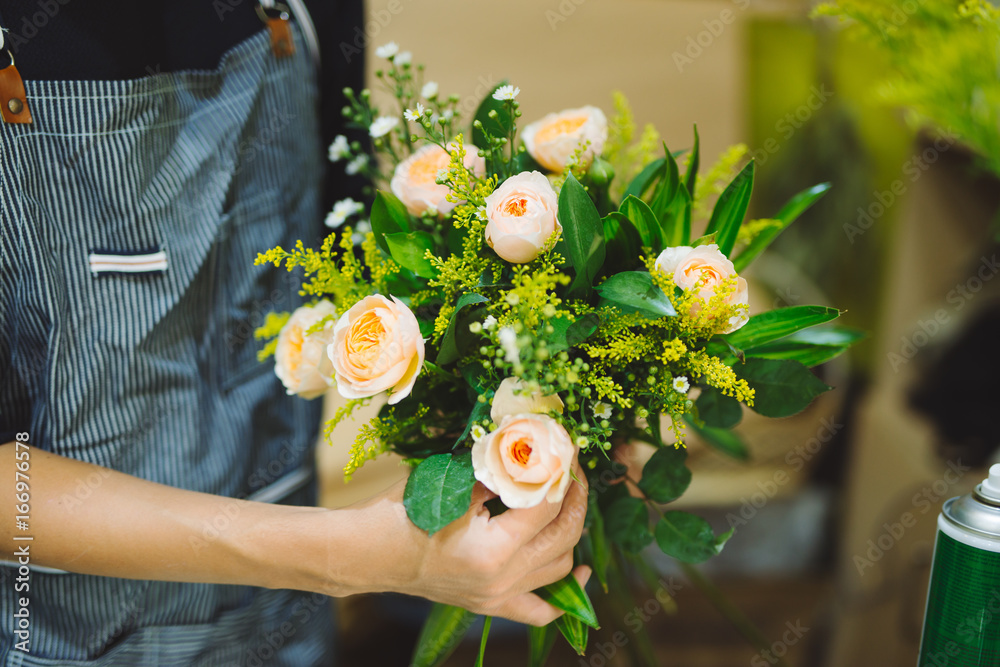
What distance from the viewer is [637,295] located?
51 cm

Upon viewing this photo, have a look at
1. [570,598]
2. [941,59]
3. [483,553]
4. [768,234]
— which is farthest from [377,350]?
[941,59]

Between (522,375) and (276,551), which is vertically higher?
(522,375)

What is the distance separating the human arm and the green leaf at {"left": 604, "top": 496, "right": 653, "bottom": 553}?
0.05m

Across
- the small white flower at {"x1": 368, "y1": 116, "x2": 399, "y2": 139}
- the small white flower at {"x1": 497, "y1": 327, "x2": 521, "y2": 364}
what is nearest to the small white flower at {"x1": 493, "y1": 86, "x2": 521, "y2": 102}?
the small white flower at {"x1": 368, "y1": 116, "x2": 399, "y2": 139}

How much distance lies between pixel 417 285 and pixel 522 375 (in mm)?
175

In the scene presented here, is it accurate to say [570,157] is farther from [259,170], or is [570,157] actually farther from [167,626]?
[167,626]

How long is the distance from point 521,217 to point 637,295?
109mm

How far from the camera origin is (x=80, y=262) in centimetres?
64

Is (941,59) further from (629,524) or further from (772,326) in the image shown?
(629,524)

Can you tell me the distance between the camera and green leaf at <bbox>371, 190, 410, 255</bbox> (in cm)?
61

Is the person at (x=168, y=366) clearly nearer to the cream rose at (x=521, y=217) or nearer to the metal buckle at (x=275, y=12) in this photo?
the metal buckle at (x=275, y=12)

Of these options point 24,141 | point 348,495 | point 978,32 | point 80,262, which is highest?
point 978,32

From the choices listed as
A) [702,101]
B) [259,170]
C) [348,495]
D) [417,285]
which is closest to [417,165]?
[417,285]

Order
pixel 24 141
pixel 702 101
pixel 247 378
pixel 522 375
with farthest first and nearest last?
pixel 702 101 → pixel 247 378 → pixel 24 141 → pixel 522 375
